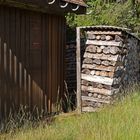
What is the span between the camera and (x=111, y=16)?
18.2m

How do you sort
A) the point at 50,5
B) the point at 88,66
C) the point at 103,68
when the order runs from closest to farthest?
the point at 50,5 < the point at 103,68 < the point at 88,66

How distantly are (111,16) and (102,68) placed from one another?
579 centimetres

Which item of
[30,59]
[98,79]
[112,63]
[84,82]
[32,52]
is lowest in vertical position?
[84,82]

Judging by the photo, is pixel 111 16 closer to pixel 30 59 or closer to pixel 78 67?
pixel 78 67

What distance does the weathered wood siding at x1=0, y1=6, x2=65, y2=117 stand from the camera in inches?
427

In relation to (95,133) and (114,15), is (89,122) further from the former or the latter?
(114,15)

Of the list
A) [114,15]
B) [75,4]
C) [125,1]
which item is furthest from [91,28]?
[125,1]

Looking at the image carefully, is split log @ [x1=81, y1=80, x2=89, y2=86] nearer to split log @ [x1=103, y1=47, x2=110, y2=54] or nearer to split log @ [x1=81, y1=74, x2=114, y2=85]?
split log @ [x1=81, y1=74, x2=114, y2=85]

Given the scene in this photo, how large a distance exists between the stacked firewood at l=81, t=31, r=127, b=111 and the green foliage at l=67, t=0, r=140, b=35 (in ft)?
16.1

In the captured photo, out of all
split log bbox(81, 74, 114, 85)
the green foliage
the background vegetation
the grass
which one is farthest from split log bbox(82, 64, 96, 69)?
the green foliage

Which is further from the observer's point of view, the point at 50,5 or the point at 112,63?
the point at 112,63

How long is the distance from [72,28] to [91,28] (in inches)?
151

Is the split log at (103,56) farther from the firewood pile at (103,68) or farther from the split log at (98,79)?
the split log at (98,79)

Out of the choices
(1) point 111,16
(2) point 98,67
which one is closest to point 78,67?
(2) point 98,67
